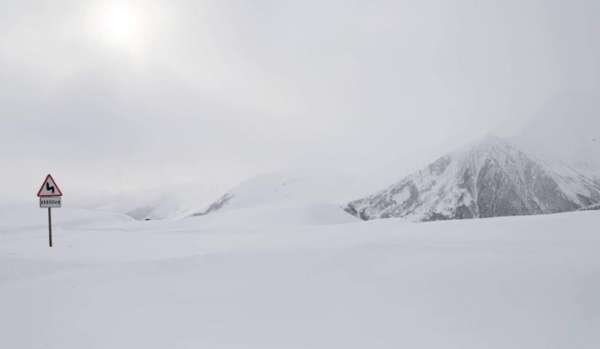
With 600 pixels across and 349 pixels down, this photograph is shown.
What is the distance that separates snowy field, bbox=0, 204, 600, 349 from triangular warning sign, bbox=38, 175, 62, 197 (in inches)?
179

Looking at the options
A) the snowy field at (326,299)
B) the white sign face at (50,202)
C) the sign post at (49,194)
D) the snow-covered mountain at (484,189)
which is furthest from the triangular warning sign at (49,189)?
the snow-covered mountain at (484,189)

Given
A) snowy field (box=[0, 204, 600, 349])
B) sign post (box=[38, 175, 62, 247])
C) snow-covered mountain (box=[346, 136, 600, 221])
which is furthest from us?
snow-covered mountain (box=[346, 136, 600, 221])

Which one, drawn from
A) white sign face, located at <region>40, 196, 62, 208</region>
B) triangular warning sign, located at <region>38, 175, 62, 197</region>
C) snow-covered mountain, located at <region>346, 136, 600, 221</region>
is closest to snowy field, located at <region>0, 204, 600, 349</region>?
white sign face, located at <region>40, 196, 62, 208</region>

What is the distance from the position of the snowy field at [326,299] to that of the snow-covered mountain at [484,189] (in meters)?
152

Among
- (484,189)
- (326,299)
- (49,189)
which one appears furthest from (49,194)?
(484,189)

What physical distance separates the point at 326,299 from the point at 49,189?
1090 cm

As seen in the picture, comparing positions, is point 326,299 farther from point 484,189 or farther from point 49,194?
point 484,189

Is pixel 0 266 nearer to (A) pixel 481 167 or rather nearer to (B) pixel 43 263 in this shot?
(B) pixel 43 263

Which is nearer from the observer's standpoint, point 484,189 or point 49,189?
point 49,189

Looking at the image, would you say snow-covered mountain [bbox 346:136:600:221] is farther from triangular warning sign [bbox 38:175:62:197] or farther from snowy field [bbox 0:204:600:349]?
snowy field [bbox 0:204:600:349]

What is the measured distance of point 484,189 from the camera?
168 meters

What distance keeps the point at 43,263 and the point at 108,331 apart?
510 cm

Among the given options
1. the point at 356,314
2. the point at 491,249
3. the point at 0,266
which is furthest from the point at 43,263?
the point at 491,249

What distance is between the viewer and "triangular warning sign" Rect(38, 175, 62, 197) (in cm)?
1179
